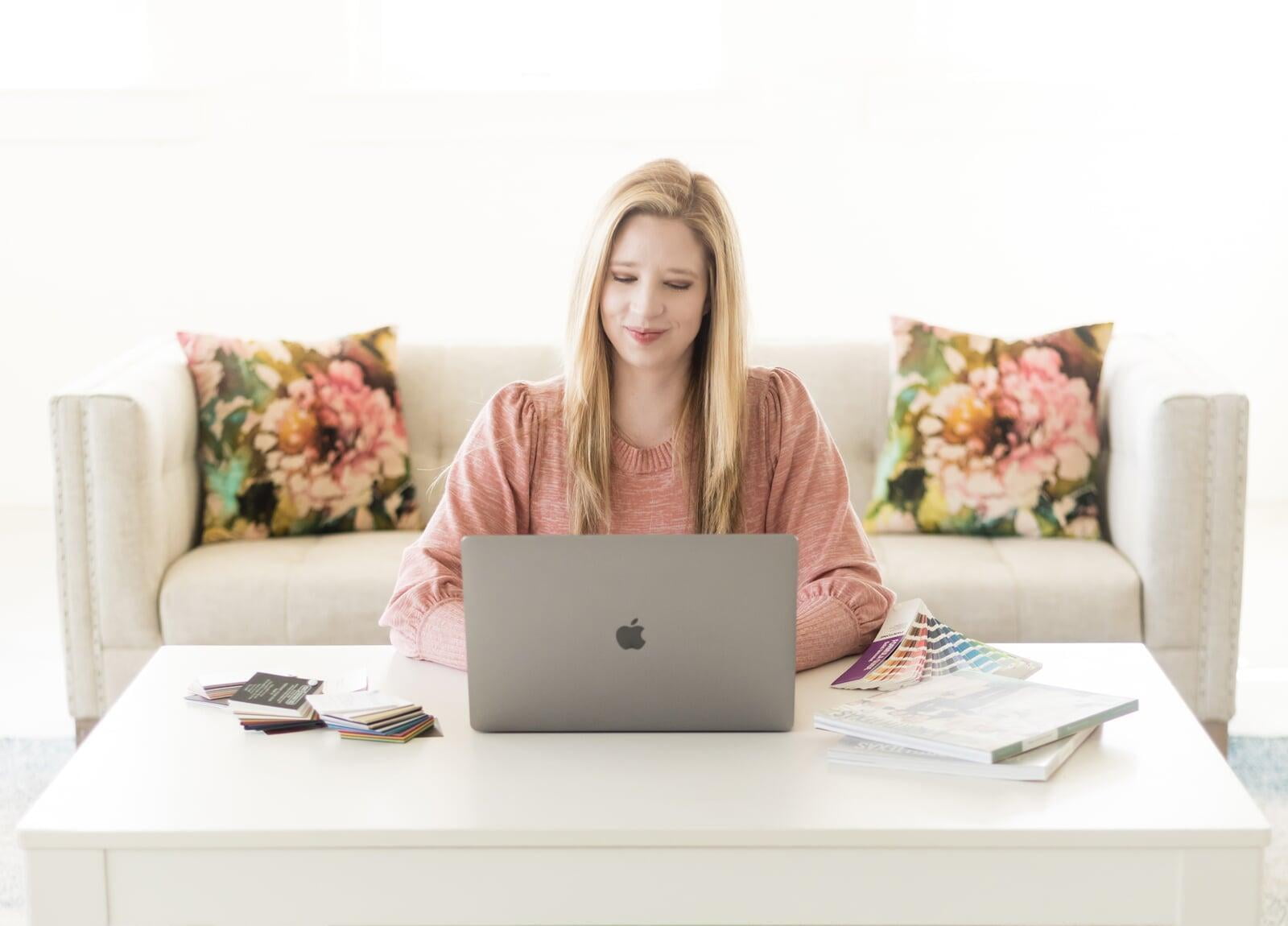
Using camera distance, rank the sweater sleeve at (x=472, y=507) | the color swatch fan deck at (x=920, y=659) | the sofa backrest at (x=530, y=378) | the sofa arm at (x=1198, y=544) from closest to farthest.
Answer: the color swatch fan deck at (x=920, y=659), the sweater sleeve at (x=472, y=507), the sofa arm at (x=1198, y=544), the sofa backrest at (x=530, y=378)

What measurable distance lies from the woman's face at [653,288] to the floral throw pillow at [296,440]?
4.06ft

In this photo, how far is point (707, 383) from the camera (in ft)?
6.28

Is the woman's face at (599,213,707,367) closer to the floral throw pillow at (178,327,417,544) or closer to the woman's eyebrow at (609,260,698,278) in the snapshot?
the woman's eyebrow at (609,260,698,278)

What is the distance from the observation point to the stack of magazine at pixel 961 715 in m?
1.30

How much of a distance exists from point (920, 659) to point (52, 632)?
2628 mm

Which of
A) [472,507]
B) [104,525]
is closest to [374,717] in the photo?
[472,507]

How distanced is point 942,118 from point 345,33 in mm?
1774

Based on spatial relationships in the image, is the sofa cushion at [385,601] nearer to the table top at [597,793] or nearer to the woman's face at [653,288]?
the woman's face at [653,288]

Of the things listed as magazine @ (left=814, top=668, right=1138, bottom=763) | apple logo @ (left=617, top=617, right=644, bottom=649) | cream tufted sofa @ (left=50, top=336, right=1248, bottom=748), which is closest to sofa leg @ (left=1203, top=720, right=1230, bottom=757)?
cream tufted sofa @ (left=50, top=336, right=1248, bottom=748)

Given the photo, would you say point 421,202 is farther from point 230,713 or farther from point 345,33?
point 230,713

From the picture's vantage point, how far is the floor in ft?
9.59

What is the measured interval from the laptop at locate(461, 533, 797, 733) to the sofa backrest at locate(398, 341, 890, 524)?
1.68 metres

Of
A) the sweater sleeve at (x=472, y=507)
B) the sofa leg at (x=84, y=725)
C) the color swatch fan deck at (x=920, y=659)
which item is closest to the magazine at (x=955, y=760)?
the color swatch fan deck at (x=920, y=659)

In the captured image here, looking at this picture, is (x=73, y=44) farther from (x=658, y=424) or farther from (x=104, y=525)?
(x=658, y=424)
